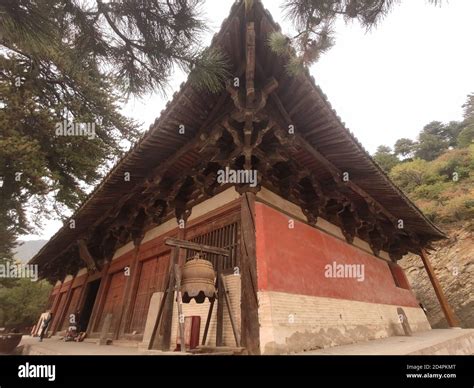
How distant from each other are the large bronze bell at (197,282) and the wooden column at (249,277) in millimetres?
534

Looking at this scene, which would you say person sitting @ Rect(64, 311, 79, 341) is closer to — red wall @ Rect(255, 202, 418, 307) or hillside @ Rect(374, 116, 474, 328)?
red wall @ Rect(255, 202, 418, 307)

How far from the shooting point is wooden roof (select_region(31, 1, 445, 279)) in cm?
440

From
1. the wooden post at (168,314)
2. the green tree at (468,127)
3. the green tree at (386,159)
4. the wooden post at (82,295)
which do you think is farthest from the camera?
the green tree at (386,159)

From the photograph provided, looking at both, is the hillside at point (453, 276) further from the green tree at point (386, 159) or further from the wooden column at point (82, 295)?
the wooden column at point (82, 295)

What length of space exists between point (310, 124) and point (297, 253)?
2.40 meters

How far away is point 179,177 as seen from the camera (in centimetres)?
652

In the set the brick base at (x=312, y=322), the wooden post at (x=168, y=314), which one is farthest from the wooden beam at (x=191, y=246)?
the brick base at (x=312, y=322)

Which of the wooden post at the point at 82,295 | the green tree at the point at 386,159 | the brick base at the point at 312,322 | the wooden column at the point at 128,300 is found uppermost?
the green tree at the point at 386,159

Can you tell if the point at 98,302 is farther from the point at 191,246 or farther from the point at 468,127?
the point at 468,127

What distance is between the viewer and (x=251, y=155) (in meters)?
5.21

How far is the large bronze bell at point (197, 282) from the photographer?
173 inches

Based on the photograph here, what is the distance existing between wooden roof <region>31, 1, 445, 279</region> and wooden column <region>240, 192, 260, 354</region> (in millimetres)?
816

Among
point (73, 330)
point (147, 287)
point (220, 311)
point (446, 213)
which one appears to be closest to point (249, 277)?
point (220, 311)
